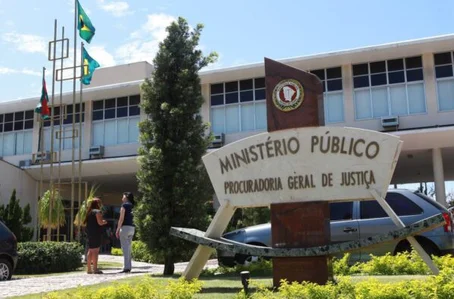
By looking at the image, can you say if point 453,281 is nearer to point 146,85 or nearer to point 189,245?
point 189,245

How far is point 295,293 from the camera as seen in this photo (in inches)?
205

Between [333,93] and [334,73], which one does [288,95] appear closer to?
[333,93]

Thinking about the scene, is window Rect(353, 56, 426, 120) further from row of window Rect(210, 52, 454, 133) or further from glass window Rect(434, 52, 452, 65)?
glass window Rect(434, 52, 452, 65)

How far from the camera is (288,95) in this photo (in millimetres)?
7176

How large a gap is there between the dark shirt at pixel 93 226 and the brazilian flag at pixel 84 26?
28.2 feet

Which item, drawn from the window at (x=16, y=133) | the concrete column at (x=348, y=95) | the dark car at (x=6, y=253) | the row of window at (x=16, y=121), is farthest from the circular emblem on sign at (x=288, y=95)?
the row of window at (x=16, y=121)

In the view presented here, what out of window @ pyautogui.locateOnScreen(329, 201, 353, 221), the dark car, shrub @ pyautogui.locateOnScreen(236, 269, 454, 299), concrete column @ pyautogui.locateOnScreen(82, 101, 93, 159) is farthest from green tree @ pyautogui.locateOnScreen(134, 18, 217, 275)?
concrete column @ pyautogui.locateOnScreen(82, 101, 93, 159)

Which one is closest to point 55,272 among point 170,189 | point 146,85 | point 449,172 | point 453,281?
point 170,189

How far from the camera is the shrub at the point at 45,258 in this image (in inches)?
514

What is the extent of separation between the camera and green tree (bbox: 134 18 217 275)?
10.5m

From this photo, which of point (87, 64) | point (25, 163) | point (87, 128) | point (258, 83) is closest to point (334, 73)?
point (258, 83)

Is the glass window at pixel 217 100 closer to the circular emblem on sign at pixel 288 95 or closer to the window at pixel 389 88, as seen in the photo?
the window at pixel 389 88

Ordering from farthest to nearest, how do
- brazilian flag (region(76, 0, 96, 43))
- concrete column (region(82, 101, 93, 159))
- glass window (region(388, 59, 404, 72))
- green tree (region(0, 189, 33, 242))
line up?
concrete column (region(82, 101, 93, 159))
glass window (region(388, 59, 404, 72))
green tree (region(0, 189, 33, 242))
brazilian flag (region(76, 0, 96, 43))

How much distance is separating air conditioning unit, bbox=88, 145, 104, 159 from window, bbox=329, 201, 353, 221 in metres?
17.7
